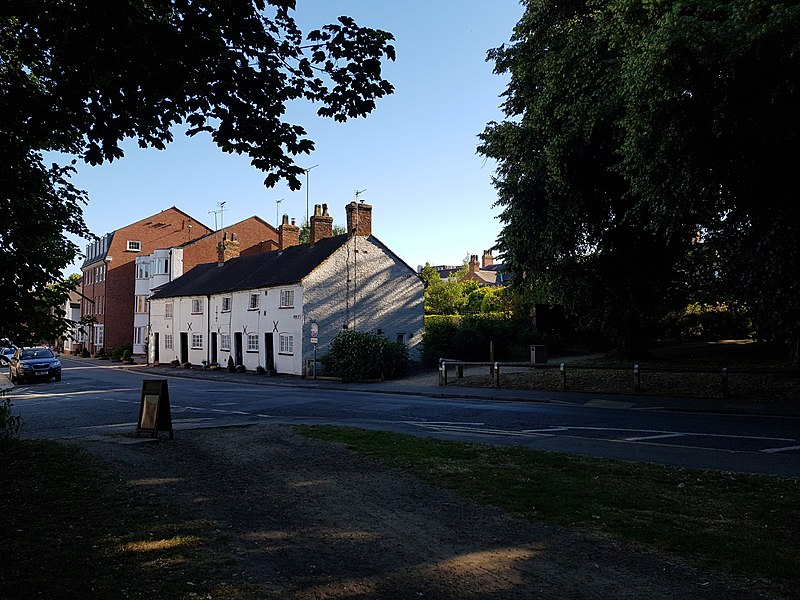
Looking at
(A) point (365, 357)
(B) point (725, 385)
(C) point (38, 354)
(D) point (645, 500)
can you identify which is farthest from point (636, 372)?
(C) point (38, 354)

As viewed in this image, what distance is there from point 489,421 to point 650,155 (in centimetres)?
834

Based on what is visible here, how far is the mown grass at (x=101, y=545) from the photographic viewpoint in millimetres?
4695

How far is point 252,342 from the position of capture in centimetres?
4281

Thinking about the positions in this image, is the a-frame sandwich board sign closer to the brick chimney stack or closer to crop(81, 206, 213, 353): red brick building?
crop(81, 206, 213, 353): red brick building

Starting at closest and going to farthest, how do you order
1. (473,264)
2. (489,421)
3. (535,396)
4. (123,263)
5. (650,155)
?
(489,421), (650,155), (535,396), (123,263), (473,264)

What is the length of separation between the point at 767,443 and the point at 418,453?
6.85 meters

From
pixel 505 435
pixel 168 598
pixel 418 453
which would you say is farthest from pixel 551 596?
pixel 505 435

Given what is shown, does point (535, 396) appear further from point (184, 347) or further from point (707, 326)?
point (184, 347)

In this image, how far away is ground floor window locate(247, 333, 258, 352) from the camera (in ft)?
139

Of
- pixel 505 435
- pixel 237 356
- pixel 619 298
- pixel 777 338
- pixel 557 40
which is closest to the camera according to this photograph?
pixel 505 435

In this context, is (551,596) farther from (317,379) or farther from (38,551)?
(317,379)

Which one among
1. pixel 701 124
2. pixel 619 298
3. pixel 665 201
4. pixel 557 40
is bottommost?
pixel 619 298

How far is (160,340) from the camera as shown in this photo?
5581 centimetres

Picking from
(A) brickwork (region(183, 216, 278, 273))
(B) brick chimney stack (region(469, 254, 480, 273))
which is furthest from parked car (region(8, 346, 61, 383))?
(B) brick chimney stack (region(469, 254, 480, 273))
